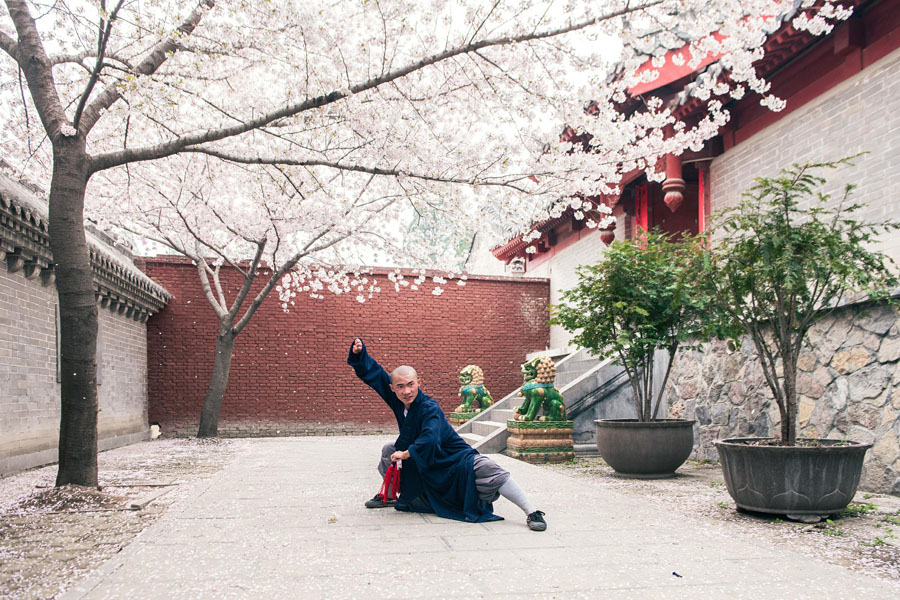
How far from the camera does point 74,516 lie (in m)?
4.89

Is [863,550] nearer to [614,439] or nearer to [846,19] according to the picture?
[614,439]

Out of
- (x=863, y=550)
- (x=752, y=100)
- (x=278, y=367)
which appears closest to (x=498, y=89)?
(x=752, y=100)

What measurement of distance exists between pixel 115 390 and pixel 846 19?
39.7 ft

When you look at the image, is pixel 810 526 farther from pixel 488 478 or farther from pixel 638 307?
pixel 638 307

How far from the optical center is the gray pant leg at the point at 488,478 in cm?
435

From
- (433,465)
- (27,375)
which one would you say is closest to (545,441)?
(433,465)

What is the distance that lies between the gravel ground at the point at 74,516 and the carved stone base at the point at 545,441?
12.3ft

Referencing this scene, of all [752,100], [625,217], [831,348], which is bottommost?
[831,348]

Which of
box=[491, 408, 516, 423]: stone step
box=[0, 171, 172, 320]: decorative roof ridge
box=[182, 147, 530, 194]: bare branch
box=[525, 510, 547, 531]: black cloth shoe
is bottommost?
box=[491, 408, 516, 423]: stone step

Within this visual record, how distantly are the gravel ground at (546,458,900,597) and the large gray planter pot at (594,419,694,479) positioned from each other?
0.49 feet

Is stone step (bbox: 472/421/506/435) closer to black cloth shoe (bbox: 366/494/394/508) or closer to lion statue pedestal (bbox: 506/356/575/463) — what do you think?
lion statue pedestal (bbox: 506/356/575/463)

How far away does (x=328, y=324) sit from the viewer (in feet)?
48.2

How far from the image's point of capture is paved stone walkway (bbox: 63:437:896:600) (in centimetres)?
296

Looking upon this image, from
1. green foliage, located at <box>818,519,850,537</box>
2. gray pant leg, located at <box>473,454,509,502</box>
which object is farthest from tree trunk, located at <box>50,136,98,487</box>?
green foliage, located at <box>818,519,850,537</box>
